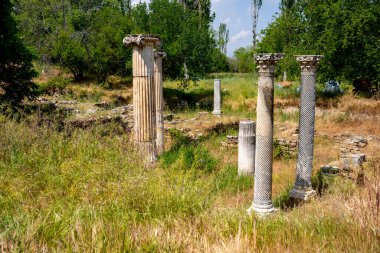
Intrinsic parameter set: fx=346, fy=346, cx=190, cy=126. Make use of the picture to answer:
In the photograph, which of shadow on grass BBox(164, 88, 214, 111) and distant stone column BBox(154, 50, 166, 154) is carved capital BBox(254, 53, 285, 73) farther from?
shadow on grass BBox(164, 88, 214, 111)

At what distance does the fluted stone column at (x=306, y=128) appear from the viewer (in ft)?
22.9

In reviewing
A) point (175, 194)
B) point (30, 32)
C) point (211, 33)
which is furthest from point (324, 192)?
point (30, 32)

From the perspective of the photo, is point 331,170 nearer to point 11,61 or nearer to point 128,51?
point 11,61

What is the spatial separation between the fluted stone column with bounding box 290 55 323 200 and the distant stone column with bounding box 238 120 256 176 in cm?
200

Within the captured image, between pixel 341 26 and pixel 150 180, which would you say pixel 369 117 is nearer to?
Result: pixel 341 26

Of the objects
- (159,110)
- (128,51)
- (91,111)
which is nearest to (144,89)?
(159,110)

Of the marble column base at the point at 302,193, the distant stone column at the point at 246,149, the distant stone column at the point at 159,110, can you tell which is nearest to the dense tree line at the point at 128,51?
the distant stone column at the point at 159,110

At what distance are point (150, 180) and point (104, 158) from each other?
1339 mm

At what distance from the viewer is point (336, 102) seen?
17.8 m

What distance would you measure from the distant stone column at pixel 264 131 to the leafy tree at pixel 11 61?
32.8ft

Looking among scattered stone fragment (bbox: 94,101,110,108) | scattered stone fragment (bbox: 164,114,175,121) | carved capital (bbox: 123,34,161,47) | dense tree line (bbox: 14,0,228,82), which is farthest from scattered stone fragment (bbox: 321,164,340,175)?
dense tree line (bbox: 14,0,228,82)

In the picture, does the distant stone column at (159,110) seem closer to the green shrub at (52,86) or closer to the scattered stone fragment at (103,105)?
the scattered stone fragment at (103,105)

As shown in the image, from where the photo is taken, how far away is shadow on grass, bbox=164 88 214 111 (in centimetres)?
2030

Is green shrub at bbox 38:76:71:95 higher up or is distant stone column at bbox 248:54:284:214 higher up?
green shrub at bbox 38:76:71:95
